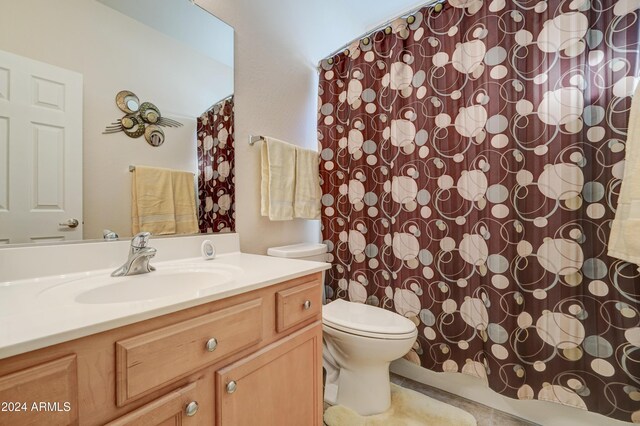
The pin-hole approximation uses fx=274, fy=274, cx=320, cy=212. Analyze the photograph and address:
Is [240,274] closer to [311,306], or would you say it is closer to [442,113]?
[311,306]

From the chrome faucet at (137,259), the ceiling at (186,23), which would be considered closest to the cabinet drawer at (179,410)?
the chrome faucet at (137,259)

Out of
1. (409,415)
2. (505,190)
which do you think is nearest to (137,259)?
(409,415)

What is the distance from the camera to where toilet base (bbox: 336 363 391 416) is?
4.40 feet

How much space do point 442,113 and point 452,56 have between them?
0.92 feet

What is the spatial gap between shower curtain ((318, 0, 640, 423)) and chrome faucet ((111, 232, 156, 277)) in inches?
44.7

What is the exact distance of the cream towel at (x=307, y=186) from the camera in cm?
169

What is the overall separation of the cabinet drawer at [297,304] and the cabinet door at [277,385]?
0.05 meters

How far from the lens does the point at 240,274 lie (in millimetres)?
908

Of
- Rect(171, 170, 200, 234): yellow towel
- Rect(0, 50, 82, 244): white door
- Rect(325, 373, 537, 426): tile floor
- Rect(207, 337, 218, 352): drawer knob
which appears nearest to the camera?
Rect(207, 337, 218, 352): drawer knob

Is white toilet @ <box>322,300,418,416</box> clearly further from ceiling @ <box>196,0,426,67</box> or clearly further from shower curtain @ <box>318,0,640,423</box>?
ceiling @ <box>196,0,426,67</box>

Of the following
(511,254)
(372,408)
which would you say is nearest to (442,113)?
(511,254)

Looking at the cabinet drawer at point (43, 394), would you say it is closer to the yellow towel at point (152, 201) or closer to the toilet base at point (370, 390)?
the yellow towel at point (152, 201)

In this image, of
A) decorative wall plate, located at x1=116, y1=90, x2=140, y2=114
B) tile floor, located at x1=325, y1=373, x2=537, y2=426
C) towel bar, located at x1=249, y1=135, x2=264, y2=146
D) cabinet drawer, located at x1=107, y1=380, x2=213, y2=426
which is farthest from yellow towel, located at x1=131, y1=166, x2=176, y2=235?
tile floor, located at x1=325, y1=373, x2=537, y2=426

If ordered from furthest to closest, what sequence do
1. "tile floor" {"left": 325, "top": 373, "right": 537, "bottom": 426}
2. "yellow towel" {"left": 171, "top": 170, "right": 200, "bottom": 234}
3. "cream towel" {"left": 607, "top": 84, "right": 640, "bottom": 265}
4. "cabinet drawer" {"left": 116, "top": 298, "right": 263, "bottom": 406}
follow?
"tile floor" {"left": 325, "top": 373, "right": 537, "bottom": 426} → "yellow towel" {"left": 171, "top": 170, "right": 200, "bottom": 234} → "cream towel" {"left": 607, "top": 84, "right": 640, "bottom": 265} → "cabinet drawer" {"left": 116, "top": 298, "right": 263, "bottom": 406}
